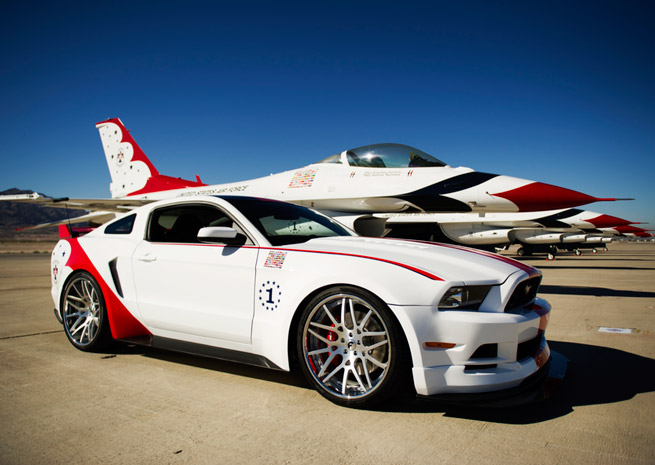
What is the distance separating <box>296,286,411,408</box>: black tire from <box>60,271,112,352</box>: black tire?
2.01 meters

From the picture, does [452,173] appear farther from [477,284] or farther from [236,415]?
[236,415]

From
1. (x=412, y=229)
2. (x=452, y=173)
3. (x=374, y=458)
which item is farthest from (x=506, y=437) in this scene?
(x=412, y=229)

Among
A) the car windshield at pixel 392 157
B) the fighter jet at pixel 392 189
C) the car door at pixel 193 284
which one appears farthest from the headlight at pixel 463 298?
the car windshield at pixel 392 157

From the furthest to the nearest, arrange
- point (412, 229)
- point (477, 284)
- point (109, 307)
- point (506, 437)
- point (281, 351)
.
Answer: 1. point (412, 229)
2. point (109, 307)
3. point (281, 351)
4. point (477, 284)
5. point (506, 437)

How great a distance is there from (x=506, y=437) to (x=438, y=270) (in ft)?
2.90

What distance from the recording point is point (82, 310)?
3.66 metres

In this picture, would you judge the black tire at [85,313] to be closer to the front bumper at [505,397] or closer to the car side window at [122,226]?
the car side window at [122,226]

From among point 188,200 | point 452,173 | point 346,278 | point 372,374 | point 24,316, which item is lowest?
point 24,316

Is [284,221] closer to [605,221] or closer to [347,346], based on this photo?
[347,346]

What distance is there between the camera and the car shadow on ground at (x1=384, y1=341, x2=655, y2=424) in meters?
2.24

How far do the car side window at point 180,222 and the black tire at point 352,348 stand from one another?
139cm

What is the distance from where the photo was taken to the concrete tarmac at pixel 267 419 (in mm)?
1817

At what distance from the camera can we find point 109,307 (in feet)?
11.1

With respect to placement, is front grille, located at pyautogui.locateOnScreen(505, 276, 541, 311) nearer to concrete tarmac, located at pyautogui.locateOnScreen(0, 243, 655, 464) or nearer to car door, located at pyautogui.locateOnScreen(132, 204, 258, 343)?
concrete tarmac, located at pyautogui.locateOnScreen(0, 243, 655, 464)
